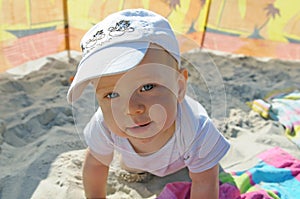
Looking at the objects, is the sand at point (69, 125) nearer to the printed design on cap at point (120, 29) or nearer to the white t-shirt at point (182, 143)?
the white t-shirt at point (182, 143)

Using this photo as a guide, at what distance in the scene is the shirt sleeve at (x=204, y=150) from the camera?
1.21 metres

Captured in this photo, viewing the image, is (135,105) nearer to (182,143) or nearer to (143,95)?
(143,95)

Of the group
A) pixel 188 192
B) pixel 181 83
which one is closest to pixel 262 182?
pixel 188 192

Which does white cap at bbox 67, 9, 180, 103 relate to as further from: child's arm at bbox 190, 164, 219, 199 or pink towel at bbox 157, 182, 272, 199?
pink towel at bbox 157, 182, 272, 199

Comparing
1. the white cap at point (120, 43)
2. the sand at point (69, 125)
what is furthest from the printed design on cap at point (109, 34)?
the sand at point (69, 125)

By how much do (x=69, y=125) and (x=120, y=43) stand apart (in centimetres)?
94

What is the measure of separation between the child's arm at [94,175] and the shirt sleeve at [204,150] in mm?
300

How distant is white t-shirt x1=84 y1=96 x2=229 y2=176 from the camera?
1212mm

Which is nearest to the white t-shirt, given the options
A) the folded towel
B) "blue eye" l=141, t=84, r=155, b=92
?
the folded towel

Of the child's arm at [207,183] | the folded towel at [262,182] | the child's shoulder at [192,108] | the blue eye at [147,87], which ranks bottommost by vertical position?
the folded towel at [262,182]

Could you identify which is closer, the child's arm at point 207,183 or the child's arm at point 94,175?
Result: the child's arm at point 207,183

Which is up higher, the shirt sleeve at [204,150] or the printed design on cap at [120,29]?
the printed design on cap at [120,29]

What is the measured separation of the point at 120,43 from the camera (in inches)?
37.6

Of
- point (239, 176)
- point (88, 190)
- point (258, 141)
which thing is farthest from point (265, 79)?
point (88, 190)
